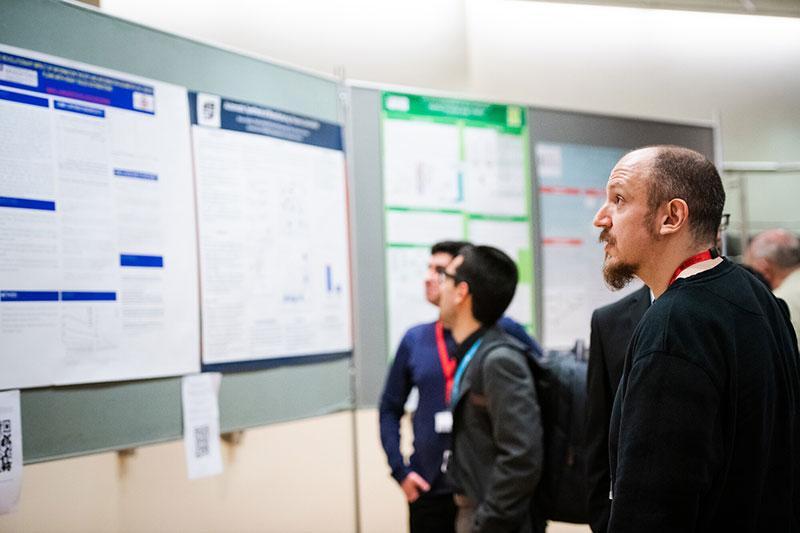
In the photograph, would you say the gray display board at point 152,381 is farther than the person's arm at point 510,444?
No

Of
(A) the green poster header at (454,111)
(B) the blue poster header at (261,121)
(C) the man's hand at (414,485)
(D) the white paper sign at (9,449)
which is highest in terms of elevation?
(A) the green poster header at (454,111)

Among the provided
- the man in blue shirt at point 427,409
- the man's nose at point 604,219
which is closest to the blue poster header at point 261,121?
the man in blue shirt at point 427,409

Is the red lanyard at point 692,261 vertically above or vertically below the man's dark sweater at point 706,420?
above

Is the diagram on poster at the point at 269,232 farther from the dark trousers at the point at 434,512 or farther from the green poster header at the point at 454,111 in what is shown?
the dark trousers at the point at 434,512

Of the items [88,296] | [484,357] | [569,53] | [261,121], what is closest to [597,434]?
[484,357]

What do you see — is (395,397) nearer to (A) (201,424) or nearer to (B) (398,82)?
(A) (201,424)

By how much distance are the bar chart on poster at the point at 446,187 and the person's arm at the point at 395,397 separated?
250 millimetres

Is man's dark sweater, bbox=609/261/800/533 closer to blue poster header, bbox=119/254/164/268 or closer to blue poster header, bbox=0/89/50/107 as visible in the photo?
blue poster header, bbox=119/254/164/268

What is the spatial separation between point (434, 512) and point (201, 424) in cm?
89

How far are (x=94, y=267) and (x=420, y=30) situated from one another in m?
2.50

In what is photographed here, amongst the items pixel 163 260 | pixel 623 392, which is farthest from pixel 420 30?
pixel 623 392

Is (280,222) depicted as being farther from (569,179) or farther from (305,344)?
(569,179)

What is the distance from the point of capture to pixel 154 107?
2541mm

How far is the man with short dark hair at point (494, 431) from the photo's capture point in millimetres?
2371
